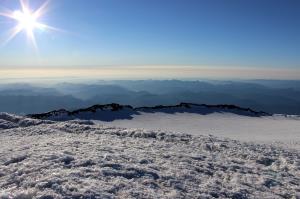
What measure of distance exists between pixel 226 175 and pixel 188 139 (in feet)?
20.2

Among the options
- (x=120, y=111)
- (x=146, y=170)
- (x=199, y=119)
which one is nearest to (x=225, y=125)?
(x=199, y=119)

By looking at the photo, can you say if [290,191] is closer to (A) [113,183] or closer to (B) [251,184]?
(B) [251,184]

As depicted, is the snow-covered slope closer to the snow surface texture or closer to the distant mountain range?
the distant mountain range

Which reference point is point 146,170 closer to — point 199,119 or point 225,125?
point 225,125

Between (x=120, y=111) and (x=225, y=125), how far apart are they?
848 cm

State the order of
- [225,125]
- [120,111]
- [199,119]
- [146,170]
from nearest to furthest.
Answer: [146,170] < [225,125] < [199,119] < [120,111]

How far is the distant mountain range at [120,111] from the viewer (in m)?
26.8

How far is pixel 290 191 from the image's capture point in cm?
1027

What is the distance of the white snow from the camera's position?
22875 mm

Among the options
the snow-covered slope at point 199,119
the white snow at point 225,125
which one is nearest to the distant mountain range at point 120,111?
the snow-covered slope at point 199,119

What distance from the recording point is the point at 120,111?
2931 centimetres

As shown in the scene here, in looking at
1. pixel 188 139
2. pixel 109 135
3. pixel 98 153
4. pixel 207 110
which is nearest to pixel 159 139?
pixel 188 139

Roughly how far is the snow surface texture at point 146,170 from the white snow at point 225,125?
6.08 metres

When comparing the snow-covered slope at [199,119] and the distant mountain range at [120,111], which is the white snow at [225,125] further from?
the distant mountain range at [120,111]
